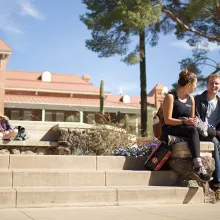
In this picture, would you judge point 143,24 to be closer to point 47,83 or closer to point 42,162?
point 42,162

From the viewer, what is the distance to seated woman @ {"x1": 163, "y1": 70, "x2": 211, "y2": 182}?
4.71 meters

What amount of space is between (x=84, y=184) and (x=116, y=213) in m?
1.04

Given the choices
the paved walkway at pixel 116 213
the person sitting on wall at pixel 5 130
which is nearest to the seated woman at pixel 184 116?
the paved walkway at pixel 116 213

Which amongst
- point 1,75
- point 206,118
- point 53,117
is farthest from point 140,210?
point 53,117

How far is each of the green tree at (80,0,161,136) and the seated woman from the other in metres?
12.1

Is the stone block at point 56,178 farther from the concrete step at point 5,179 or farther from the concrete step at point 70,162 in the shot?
the concrete step at point 70,162

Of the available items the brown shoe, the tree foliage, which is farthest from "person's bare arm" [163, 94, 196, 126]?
the tree foliage

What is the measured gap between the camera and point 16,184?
4.50 m

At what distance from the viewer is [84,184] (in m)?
4.75

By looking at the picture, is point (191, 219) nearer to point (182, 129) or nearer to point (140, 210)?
point (140, 210)

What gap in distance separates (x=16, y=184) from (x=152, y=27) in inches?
659

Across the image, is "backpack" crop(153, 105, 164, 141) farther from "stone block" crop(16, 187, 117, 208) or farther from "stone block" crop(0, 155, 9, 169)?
"stone block" crop(0, 155, 9, 169)

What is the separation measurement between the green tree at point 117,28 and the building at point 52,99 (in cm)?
1078

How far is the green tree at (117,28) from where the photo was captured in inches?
669
